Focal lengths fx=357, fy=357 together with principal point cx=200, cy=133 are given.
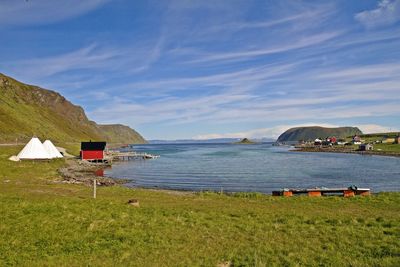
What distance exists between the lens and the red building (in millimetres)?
101688

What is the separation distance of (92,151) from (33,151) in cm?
3247

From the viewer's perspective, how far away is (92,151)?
102 metres

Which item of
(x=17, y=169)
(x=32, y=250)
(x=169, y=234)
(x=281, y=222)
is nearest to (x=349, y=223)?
(x=281, y=222)

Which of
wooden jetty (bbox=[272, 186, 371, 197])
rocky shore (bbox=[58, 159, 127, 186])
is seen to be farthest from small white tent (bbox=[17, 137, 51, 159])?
wooden jetty (bbox=[272, 186, 371, 197])

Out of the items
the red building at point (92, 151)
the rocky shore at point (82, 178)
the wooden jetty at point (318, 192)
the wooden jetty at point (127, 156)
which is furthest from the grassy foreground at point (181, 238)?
the wooden jetty at point (127, 156)

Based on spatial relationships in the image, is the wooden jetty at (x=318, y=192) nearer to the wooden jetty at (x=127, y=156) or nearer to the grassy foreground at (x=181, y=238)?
the grassy foreground at (x=181, y=238)

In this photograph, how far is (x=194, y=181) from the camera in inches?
2274

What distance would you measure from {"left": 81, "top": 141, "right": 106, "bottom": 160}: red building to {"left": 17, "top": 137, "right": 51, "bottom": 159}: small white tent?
1102 inches

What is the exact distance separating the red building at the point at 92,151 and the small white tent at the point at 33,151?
91.8 feet

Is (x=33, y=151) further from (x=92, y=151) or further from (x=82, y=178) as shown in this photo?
(x=92, y=151)

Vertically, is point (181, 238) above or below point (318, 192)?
above

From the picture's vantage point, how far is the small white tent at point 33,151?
68281mm

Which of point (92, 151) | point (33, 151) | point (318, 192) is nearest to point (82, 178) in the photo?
point (33, 151)

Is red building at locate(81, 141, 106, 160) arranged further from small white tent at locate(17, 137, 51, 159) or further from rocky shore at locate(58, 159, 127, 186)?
rocky shore at locate(58, 159, 127, 186)
